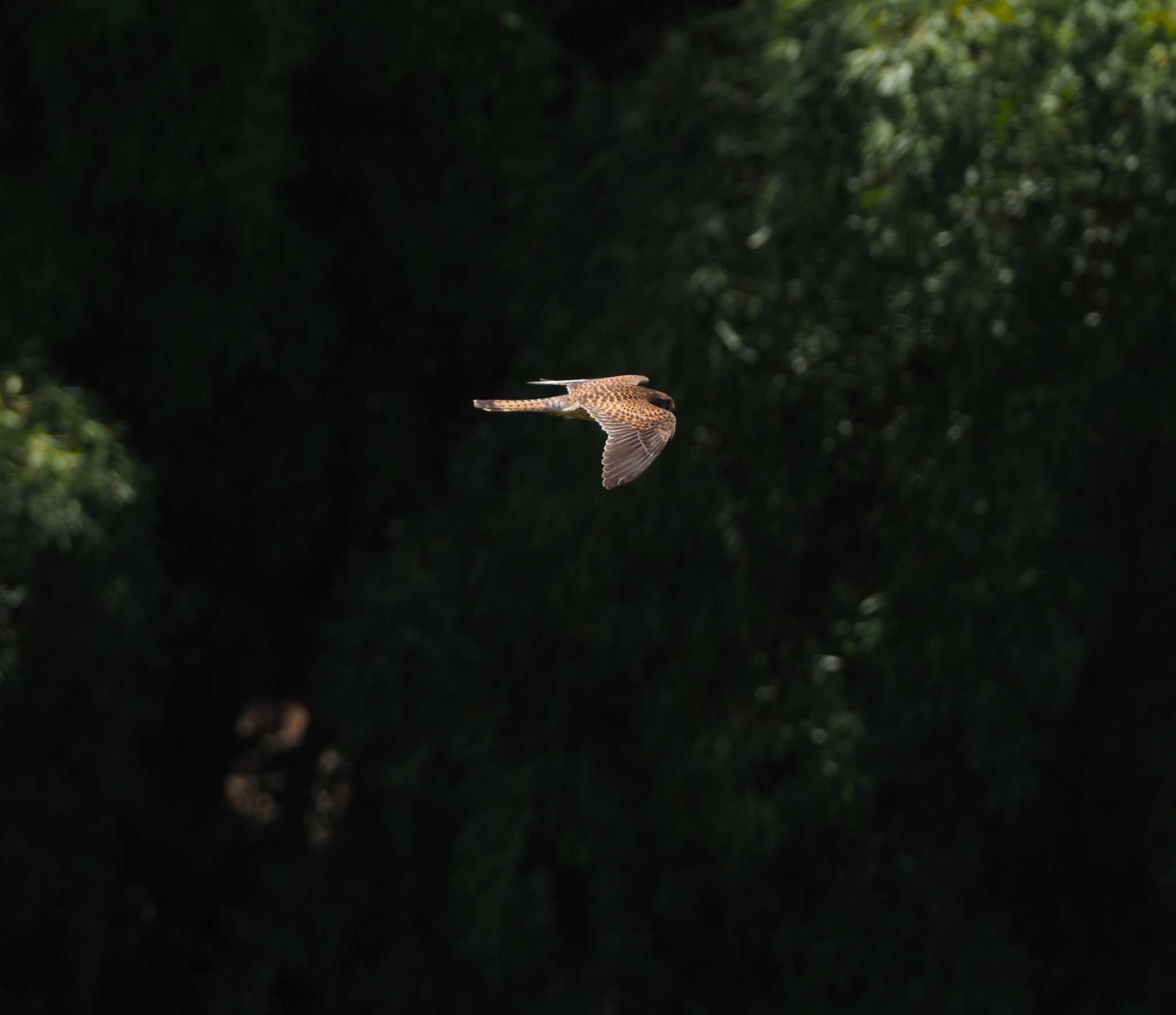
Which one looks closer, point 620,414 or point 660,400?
point 620,414

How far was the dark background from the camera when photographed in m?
5.52

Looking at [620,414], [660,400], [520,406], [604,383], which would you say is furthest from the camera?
[660,400]

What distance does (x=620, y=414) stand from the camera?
3762 mm

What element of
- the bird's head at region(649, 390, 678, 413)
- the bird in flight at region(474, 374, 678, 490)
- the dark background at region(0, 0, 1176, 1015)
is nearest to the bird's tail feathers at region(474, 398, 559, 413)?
the bird in flight at region(474, 374, 678, 490)

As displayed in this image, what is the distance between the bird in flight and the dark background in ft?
5.02

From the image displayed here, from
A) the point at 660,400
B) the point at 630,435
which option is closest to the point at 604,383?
the point at 660,400

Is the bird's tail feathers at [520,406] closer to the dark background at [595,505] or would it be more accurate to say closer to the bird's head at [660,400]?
the bird's head at [660,400]

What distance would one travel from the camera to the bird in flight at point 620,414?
340cm

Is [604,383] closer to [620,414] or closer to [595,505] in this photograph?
[620,414]

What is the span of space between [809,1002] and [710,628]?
1340mm

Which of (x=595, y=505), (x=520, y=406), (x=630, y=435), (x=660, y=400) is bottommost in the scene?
(x=595, y=505)

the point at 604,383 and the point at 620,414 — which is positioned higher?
the point at 620,414

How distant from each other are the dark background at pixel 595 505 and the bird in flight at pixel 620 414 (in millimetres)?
1530

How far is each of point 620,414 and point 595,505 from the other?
2.09 metres
